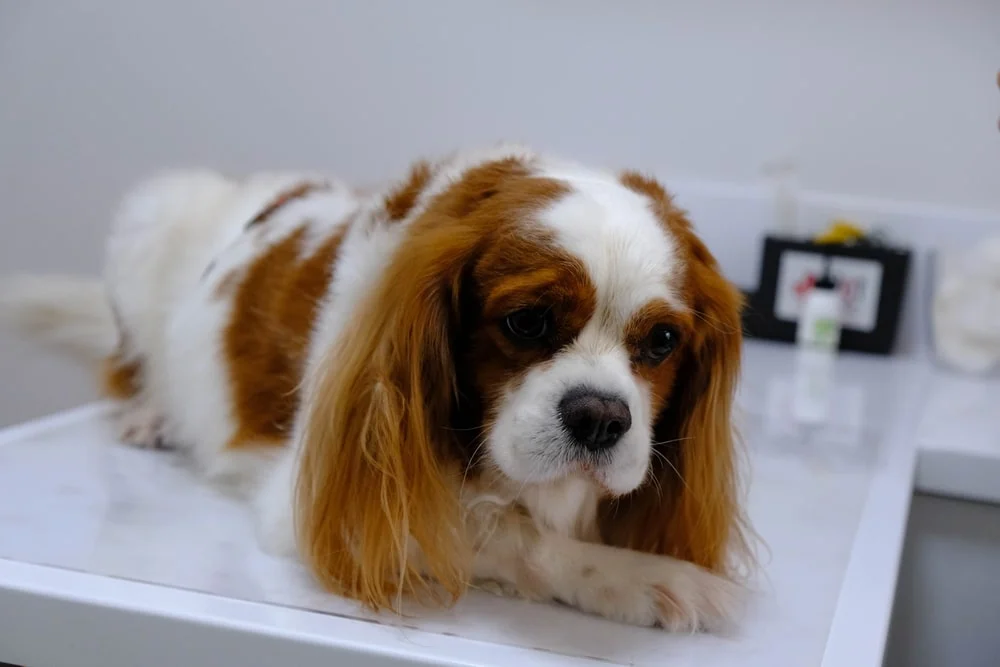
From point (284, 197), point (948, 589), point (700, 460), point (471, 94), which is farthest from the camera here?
point (471, 94)

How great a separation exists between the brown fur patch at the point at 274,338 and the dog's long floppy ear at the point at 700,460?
369 mm

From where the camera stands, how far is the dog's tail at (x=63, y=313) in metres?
1.74

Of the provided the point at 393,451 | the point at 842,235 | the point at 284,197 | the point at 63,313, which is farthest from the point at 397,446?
the point at 842,235

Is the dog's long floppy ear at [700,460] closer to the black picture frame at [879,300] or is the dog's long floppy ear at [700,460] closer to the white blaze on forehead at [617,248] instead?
the white blaze on forehead at [617,248]

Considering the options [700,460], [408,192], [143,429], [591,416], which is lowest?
[143,429]

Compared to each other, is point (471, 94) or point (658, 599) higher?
point (471, 94)

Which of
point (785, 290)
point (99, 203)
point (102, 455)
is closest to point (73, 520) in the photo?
point (102, 455)

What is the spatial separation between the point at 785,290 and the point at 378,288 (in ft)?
3.78

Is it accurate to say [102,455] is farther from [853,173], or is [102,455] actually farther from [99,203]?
[853,173]

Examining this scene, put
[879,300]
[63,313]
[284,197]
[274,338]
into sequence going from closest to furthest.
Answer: [274,338], [284,197], [63,313], [879,300]

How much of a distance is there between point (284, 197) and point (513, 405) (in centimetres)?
71

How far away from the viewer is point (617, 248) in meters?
0.89

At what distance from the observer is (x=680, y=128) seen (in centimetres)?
204

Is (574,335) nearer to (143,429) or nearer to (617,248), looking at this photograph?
(617,248)
